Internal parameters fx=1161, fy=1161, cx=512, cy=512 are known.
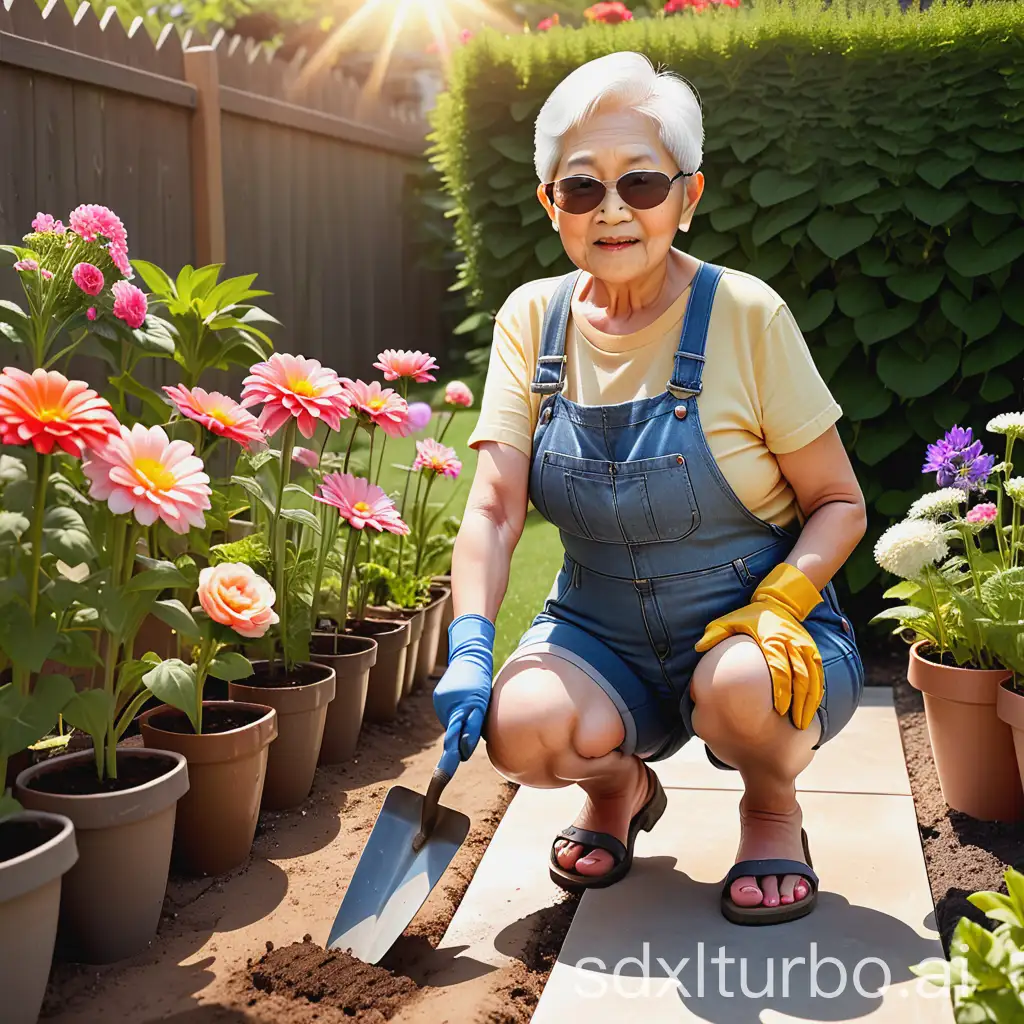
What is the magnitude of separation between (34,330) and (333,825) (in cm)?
118

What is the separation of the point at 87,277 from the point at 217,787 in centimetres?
96

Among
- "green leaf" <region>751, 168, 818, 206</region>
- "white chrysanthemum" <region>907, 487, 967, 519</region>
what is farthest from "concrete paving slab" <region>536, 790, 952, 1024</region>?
"green leaf" <region>751, 168, 818, 206</region>

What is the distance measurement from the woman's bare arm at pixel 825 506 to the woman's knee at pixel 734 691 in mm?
197

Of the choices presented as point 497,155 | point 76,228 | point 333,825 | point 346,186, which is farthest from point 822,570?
point 346,186

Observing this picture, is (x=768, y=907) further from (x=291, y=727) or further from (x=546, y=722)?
(x=291, y=727)

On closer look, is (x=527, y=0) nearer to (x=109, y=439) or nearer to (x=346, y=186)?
(x=346, y=186)

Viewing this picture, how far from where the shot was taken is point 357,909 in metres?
1.95

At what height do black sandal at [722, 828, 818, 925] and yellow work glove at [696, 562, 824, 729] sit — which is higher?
yellow work glove at [696, 562, 824, 729]

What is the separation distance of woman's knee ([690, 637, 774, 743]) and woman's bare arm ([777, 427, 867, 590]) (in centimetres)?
20

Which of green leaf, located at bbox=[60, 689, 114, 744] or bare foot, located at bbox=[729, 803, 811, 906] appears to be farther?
bare foot, located at bbox=[729, 803, 811, 906]

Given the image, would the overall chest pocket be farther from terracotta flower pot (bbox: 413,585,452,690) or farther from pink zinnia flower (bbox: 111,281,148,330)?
terracotta flower pot (bbox: 413,585,452,690)

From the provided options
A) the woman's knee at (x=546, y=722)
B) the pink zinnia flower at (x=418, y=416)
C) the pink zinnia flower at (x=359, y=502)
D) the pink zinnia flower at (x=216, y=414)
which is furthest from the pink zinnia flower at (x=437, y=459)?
the woman's knee at (x=546, y=722)

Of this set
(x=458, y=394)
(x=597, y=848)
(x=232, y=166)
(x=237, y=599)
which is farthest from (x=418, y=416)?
(x=232, y=166)

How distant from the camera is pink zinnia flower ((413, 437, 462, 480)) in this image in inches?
129
